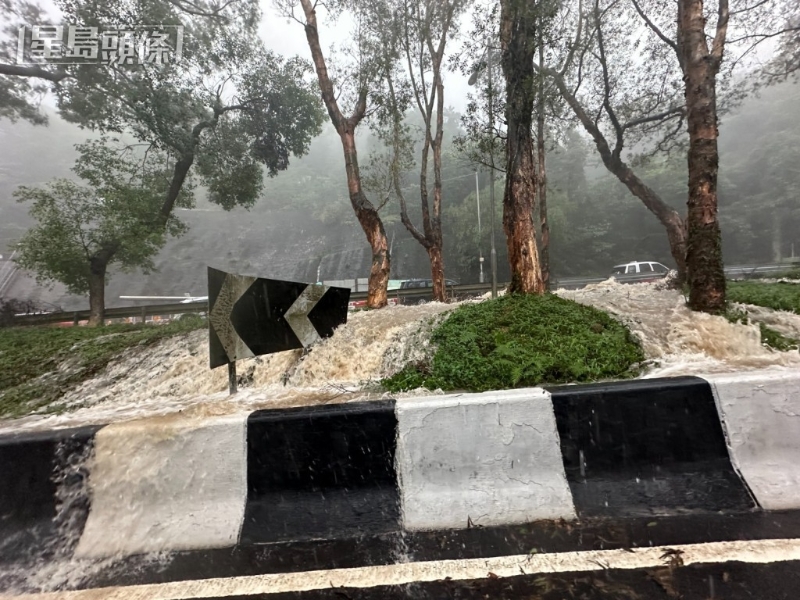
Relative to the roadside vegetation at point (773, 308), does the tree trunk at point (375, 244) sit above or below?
above

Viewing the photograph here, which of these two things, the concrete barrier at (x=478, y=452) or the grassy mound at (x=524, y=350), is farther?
the grassy mound at (x=524, y=350)

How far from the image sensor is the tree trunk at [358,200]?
306 inches

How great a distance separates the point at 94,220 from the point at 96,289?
1.94 meters

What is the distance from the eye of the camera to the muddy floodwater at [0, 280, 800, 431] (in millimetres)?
2463

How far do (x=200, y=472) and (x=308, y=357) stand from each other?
2140 mm

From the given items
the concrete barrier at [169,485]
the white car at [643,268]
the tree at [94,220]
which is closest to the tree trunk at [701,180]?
the concrete barrier at [169,485]

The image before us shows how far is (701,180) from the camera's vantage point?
3580 millimetres

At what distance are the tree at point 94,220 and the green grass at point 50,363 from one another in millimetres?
5073

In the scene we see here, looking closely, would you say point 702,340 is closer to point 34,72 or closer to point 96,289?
point 96,289

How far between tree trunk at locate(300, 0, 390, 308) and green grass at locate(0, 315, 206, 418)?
10.7 ft

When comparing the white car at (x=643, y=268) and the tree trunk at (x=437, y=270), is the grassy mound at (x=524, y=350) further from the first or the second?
the white car at (x=643, y=268)

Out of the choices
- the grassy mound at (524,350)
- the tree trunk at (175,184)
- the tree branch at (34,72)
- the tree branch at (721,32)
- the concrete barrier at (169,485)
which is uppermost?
the tree branch at (34,72)

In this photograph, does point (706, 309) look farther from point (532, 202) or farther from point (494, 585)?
point (494, 585)

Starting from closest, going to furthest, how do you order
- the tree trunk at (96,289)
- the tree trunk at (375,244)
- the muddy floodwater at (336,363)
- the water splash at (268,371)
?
the muddy floodwater at (336,363), the water splash at (268,371), the tree trunk at (375,244), the tree trunk at (96,289)
